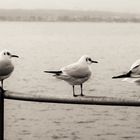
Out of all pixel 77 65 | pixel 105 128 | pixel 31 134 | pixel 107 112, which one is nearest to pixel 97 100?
pixel 77 65

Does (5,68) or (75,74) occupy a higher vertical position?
(5,68)

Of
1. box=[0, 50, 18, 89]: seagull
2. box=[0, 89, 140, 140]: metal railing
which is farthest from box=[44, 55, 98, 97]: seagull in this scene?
box=[0, 89, 140, 140]: metal railing

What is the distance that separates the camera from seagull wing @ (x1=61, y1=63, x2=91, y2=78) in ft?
24.2

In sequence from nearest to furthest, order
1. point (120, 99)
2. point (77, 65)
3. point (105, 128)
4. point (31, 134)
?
point (120, 99) < point (77, 65) < point (31, 134) < point (105, 128)

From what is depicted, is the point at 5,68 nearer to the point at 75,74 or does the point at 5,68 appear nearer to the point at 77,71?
the point at 75,74

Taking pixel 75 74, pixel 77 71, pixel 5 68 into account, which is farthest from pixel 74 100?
pixel 77 71

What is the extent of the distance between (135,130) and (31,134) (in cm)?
487

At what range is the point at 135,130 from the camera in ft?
78.2

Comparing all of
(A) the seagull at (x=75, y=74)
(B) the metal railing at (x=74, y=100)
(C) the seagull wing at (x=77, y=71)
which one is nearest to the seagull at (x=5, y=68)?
(A) the seagull at (x=75, y=74)

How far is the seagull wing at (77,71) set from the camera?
7.37 m

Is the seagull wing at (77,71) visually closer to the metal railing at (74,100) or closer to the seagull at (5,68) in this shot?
the seagull at (5,68)

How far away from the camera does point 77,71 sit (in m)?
7.60

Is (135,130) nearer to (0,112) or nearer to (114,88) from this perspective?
(114,88)

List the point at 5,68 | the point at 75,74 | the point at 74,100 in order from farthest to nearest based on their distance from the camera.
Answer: the point at 75,74 → the point at 5,68 → the point at 74,100
